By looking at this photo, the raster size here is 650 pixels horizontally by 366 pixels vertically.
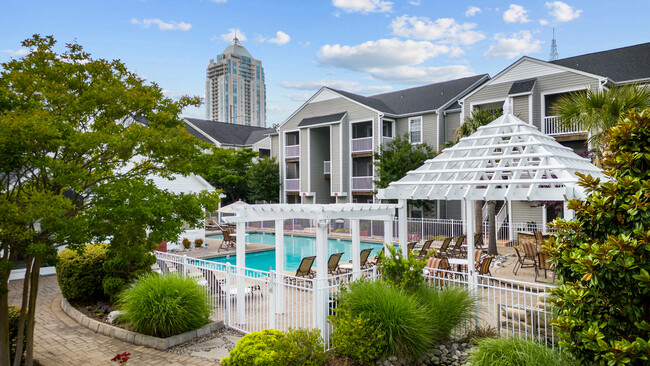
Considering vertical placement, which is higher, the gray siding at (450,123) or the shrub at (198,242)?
the gray siding at (450,123)

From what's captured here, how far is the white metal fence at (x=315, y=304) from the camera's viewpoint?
6.98 metres

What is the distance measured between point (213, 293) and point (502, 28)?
25.0 meters

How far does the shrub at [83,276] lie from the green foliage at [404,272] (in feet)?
23.6

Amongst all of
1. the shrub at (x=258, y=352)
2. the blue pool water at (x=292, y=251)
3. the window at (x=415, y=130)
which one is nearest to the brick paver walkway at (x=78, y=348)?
the shrub at (x=258, y=352)

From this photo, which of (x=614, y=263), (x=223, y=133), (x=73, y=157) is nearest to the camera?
(x=614, y=263)

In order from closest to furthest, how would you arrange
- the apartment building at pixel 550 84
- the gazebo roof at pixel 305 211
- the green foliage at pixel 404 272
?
1. the green foliage at pixel 404 272
2. the gazebo roof at pixel 305 211
3. the apartment building at pixel 550 84

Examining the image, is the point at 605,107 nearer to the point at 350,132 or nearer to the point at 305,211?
the point at 305,211

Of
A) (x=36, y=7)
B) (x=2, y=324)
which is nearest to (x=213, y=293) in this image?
(x=2, y=324)

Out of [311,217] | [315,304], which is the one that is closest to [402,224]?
[311,217]

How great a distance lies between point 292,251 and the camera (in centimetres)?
2216

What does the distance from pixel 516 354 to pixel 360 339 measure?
7.03ft

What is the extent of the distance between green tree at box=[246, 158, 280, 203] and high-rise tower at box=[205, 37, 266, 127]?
13617cm

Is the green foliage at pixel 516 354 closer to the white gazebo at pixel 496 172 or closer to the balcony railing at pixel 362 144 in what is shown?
the white gazebo at pixel 496 172

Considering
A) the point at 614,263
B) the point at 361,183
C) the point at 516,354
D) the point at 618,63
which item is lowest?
the point at 516,354
